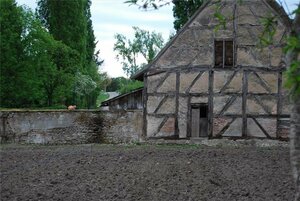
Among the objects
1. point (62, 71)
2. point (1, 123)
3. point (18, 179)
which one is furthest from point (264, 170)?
point (62, 71)

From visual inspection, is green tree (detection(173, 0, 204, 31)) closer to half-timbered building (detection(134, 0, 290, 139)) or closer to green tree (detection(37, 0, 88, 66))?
half-timbered building (detection(134, 0, 290, 139))

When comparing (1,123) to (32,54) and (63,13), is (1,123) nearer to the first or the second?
(32,54)

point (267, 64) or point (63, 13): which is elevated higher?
point (63, 13)

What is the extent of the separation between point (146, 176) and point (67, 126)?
855 cm

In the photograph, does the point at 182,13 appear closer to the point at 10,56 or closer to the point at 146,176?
the point at 10,56

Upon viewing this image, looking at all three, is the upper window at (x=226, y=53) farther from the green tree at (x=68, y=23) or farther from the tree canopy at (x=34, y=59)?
the green tree at (x=68, y=23)

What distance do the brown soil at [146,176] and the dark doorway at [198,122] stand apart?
4477 mm

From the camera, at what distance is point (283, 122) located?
16312mm

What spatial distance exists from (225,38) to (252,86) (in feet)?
6.43

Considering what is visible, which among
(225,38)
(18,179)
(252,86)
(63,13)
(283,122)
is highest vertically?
(63,13)

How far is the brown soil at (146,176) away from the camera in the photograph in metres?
7.61

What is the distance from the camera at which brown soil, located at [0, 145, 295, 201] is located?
25.0ft

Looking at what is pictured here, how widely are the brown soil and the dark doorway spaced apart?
14.7ft

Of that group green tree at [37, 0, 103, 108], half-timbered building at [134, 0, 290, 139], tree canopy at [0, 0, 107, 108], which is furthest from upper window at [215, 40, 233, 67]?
green tree at [37, 0, 103, 108]
